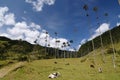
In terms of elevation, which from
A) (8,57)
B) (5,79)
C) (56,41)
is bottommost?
(5,79)

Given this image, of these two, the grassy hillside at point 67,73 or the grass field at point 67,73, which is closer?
the grassy hillside at point 67,73

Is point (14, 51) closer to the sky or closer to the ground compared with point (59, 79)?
closer to the sky

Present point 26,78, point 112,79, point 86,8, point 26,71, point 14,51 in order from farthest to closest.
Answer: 1. point 14,51
2. point 86,8
3. point 26,71
4. point 26,78
5. point 112,79

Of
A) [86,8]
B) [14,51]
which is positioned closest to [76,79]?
[86,8]

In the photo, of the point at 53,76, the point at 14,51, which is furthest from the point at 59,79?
the point at 14,51

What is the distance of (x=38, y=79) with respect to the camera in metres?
51.6

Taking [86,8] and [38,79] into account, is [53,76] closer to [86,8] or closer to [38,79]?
[38,79]

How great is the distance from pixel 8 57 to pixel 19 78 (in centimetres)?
7374

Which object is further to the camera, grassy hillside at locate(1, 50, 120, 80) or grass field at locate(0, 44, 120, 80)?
grass field at locate(0, 44, 120, 80)

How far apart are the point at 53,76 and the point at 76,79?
717 centimetres

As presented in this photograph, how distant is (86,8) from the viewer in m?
100

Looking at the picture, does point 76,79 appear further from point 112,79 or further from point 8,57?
point 8,57

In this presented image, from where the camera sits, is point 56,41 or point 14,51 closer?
point 14,51

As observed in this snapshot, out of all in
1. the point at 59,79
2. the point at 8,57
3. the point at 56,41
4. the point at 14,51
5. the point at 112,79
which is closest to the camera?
the point at 112,79
